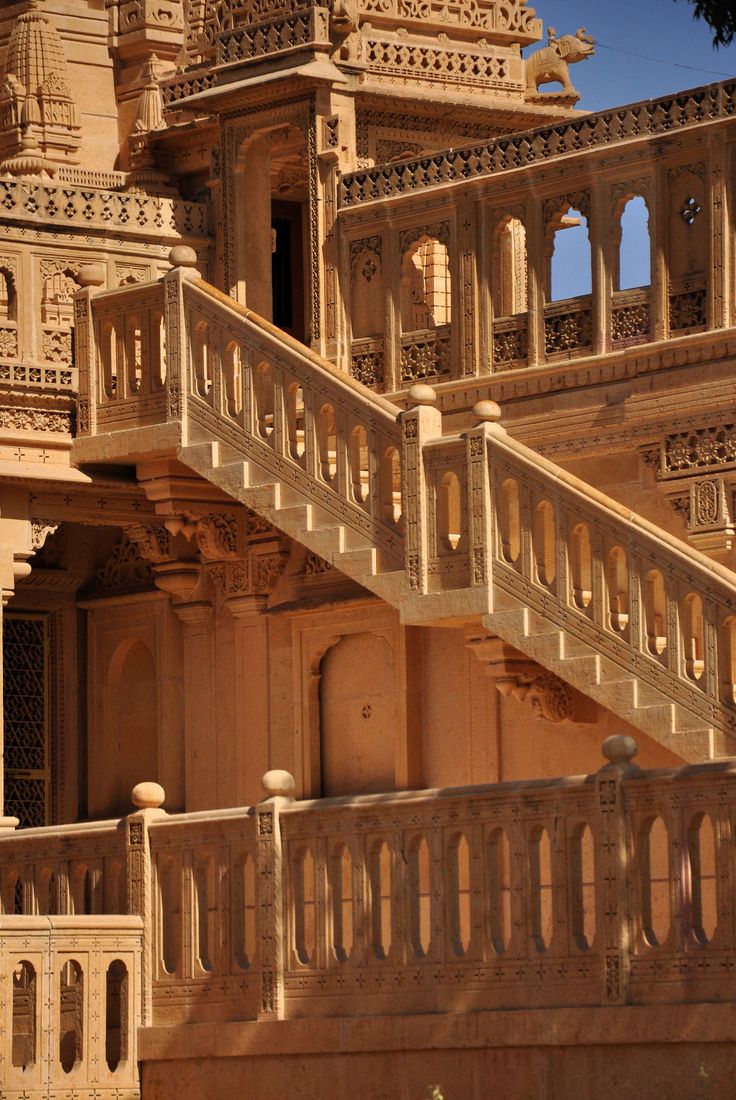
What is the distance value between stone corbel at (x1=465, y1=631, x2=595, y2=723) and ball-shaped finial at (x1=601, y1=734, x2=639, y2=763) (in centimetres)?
291

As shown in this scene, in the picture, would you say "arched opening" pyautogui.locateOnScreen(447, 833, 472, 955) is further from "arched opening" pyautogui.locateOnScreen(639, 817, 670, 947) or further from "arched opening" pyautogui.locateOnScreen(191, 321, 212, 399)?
"arched opening" pyautogui.locateOnScreen(191, 321, 212, 399)

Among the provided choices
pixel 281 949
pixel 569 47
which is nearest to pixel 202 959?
pixel 281 949

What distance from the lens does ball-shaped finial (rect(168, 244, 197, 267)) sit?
62.6 feet

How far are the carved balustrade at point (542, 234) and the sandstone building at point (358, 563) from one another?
→ 3 cm

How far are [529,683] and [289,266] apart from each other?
19.3ft

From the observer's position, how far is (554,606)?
16797 millimetres

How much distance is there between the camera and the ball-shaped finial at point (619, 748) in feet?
47.3

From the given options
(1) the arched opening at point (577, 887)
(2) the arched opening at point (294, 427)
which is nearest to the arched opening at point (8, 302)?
(2) the arched opening at point (294, 427)

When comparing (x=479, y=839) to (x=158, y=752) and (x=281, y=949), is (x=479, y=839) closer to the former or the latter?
(x=281, y=949)

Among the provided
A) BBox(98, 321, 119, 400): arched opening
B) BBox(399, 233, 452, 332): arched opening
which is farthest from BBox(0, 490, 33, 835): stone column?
BBox(399, 233, 452, 332): arched opening

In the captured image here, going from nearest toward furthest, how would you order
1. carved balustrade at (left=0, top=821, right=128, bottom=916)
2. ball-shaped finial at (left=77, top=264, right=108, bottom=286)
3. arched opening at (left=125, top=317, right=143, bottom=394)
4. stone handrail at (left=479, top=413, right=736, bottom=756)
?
1. stone handrail at (left=479, top=413, right=736, bottom=756)
2. carved balustrade at (left=0, top=821, right=128, bottom=916)
3. arched opening at (left=125, top=317, right=143, bottom=394)
4. ball-shaped finial at (left=77, top=264, right=108, bottom=286)

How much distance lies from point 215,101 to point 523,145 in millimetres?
2625

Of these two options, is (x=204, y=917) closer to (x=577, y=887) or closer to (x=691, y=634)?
(x=577, y=887)

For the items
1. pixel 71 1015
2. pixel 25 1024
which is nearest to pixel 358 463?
pixel 71 1015
